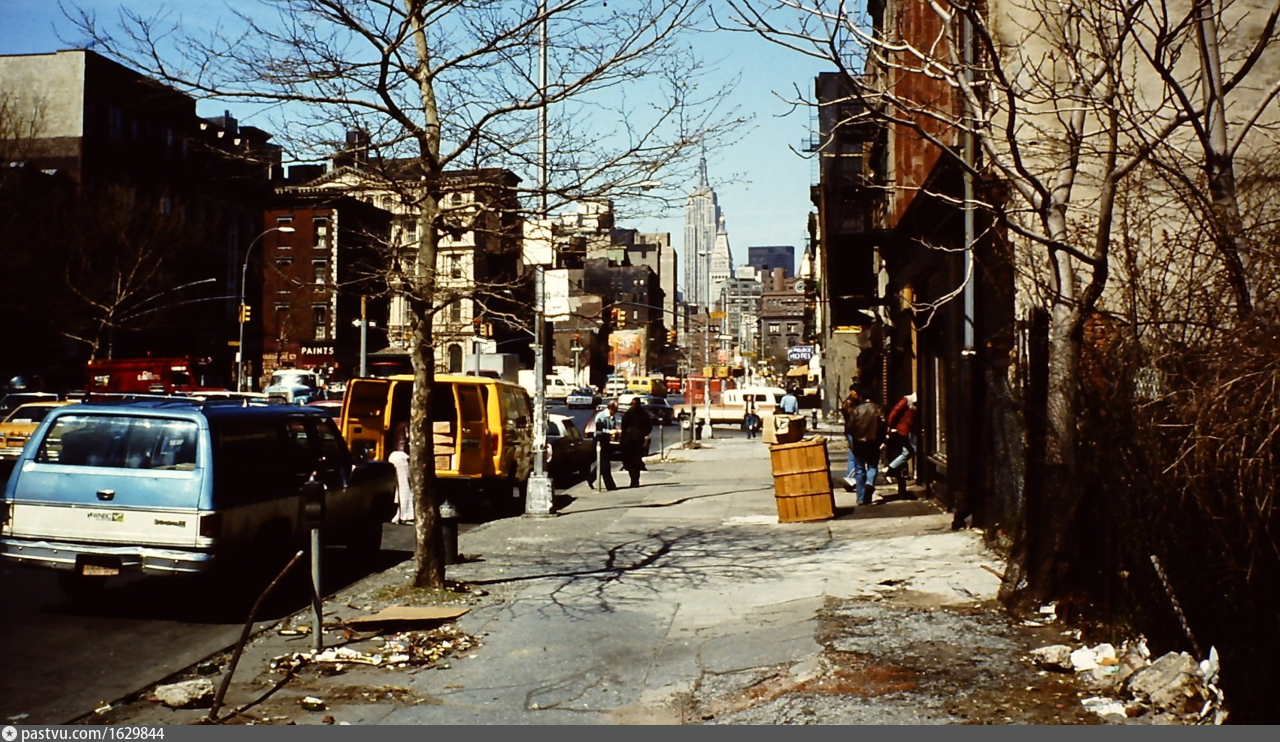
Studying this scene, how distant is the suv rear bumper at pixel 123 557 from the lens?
9844mm

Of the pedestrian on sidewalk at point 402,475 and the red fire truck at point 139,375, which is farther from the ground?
the red fire truck at point 139,375

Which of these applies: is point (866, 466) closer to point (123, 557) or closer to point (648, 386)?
point (123, 557)

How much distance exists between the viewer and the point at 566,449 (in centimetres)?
2783

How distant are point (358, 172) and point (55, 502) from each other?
4.14m

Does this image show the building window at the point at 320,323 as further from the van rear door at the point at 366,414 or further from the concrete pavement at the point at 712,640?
the concrete pavement at the point at 712,640

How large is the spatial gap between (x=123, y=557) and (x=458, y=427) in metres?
9.39

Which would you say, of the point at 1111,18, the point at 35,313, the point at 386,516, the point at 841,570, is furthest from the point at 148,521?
the point at 35,313

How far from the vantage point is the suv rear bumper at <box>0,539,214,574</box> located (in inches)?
388

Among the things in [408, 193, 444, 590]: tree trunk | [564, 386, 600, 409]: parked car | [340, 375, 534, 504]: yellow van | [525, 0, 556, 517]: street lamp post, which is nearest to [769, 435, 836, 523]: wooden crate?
[525, 0, 556, 517]: street lamp post

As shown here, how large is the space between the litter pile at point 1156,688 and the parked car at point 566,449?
19627mm

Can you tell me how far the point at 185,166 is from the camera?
66.5 metres

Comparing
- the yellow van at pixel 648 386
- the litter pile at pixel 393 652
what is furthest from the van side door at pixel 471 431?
the yellow van at pixel 648 386

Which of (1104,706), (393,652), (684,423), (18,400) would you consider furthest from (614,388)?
→ (1104,706)
